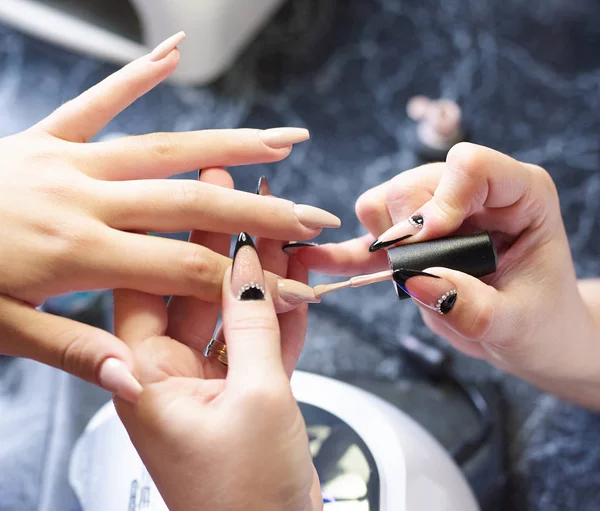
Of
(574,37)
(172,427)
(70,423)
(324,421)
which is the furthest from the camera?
(574,37)

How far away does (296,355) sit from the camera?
73 cm

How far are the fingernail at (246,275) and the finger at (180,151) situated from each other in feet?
0.57

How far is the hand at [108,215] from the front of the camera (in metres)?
0.62

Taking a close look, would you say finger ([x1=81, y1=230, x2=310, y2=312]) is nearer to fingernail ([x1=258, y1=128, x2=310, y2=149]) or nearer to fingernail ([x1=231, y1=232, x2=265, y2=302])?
fingernail ([x1=231, y1=232, x2=265, y2=302])

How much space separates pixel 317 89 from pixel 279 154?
2.85 ft

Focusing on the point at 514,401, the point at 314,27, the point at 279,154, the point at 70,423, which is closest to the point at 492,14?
the point at 314,27

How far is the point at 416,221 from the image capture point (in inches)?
26.8

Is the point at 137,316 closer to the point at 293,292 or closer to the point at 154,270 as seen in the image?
the point at 154,270

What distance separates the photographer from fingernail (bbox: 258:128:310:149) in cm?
75

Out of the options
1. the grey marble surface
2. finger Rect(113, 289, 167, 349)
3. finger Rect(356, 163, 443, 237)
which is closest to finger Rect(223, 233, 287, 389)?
finger Rect(113, 289, 167, 349)

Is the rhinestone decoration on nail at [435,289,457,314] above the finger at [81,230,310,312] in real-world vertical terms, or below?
below

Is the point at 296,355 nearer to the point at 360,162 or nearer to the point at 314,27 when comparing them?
the point at 360,162

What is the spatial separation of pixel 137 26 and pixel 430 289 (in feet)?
3.60

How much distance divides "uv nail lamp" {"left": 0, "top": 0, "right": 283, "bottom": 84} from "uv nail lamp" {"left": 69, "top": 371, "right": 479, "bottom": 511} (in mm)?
842
